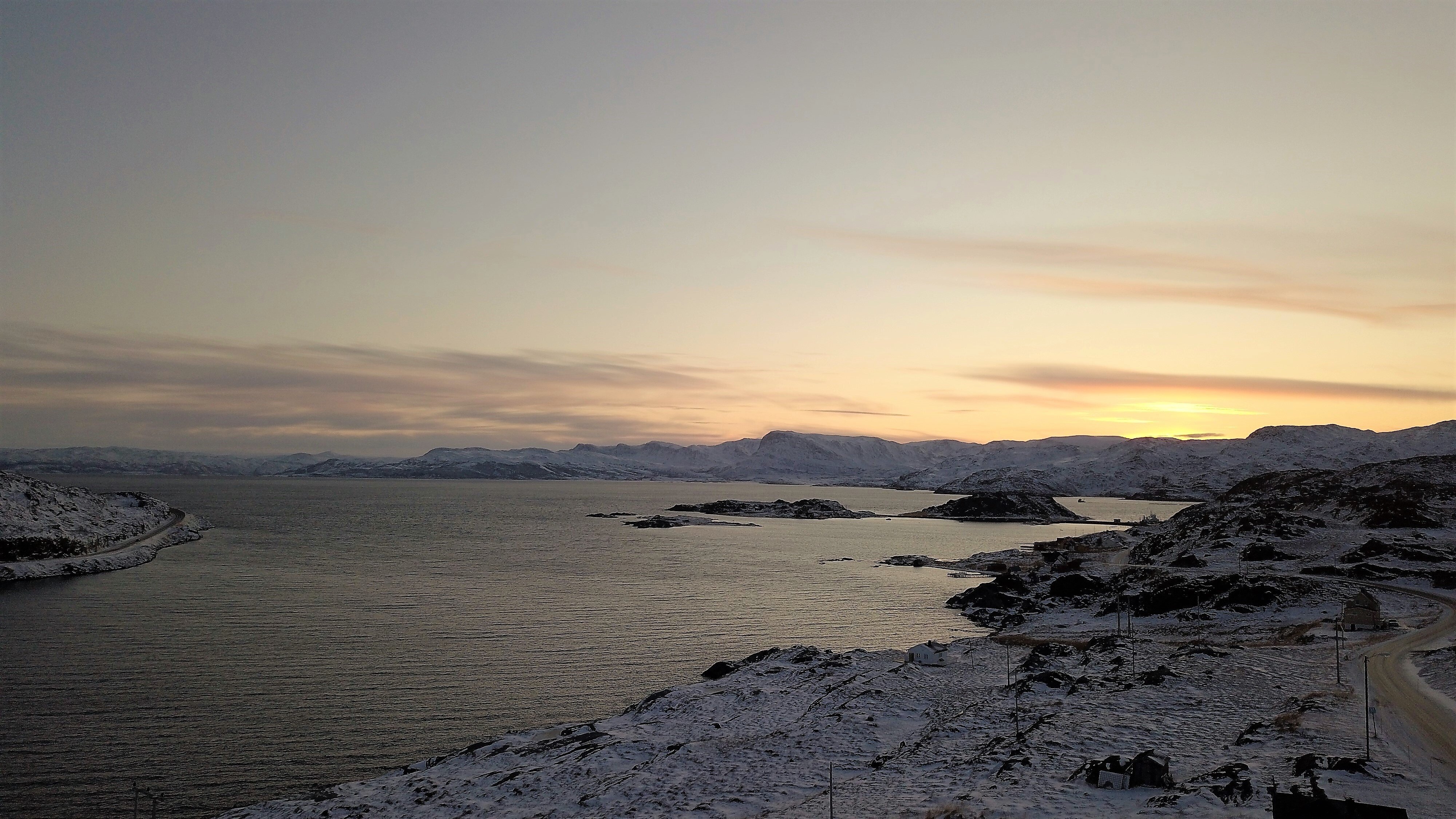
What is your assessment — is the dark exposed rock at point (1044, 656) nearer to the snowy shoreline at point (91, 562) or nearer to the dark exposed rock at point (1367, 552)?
the dark exposed rock at point (1367, 552)

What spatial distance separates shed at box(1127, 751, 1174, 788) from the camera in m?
20.1

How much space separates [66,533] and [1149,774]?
10315 cm

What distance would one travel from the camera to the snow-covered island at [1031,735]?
20.1 m

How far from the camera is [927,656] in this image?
39188 millimetres

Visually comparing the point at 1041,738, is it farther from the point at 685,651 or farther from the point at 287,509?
the point at 287,509

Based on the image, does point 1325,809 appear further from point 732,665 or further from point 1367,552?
point 1367,552

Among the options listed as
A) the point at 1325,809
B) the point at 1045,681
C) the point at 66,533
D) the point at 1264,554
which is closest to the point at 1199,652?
the point at 1045,681

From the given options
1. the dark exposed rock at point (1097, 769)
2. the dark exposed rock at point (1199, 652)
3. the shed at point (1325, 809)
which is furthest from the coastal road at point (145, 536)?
the shed at point (1325, 809)

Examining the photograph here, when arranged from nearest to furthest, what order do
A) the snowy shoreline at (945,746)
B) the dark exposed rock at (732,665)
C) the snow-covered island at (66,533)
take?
the snowy shoreline at (945,746) < the dark exposed rock at (732,665) < the snow-covered island at (66,533)

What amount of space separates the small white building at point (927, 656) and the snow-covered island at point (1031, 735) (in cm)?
61

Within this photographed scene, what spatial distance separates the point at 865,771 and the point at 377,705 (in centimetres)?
2247

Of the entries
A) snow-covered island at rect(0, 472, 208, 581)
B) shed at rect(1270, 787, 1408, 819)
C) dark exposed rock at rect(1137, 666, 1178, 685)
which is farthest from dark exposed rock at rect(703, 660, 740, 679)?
snow-covered island at rect(0, 472, 208, 581)

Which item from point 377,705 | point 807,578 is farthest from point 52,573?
point 807,578

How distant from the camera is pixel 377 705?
35.3 metres
